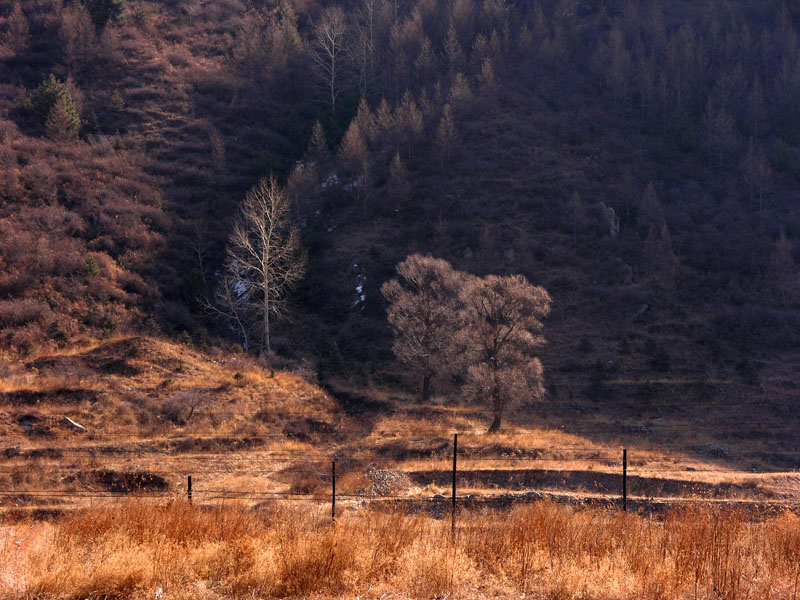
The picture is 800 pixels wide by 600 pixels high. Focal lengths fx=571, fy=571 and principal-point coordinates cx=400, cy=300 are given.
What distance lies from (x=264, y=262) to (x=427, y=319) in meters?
10.6

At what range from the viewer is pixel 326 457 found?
2248 cm

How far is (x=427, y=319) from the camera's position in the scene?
101ft

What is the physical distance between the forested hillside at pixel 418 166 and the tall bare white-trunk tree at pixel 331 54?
0.61 metres

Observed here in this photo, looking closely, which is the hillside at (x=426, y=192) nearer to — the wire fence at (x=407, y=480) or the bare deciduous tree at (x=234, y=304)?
the bare deciduous tree at (x=234, y=304)

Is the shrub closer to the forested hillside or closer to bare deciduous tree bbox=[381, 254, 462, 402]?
the forested hillside

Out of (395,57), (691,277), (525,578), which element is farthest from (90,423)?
(395,57)

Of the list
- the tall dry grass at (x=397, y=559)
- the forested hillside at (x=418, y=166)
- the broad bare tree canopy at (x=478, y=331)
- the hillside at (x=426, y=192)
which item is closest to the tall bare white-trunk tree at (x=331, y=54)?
the forested hillside at (x=418, y=166)

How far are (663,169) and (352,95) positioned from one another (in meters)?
34.1

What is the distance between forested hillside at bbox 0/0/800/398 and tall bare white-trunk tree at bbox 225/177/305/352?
6.61 feet

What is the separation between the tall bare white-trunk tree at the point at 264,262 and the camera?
3469 centimetres

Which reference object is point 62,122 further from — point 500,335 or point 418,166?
point 500,335

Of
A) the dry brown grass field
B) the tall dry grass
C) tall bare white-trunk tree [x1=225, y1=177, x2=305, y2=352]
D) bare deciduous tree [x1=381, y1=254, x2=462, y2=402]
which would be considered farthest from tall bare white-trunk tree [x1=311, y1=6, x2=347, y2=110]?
the tall dry grass

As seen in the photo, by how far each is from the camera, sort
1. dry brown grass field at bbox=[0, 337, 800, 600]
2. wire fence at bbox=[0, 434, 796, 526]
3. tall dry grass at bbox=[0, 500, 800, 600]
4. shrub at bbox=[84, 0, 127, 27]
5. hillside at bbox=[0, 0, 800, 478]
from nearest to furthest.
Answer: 1. tall dry grass at bbox=[0, 500, 800, 600]
2. dry brown grass field at bbox=[0, 337, 800, 600]
3. wire fence at bbox=[0, 434, 796, 526]
4. hillside at bbox=[0, 0, 800, 478]
5. shrub at bbox=[84, 0, 127, 27]

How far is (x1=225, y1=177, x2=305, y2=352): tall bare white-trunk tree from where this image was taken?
34688 mm
